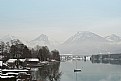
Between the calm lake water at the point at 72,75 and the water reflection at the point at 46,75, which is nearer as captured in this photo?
the water reflection at the point at 46,75

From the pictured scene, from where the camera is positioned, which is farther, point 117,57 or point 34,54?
point 117,57

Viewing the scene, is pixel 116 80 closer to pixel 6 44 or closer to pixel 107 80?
pixel 107 80

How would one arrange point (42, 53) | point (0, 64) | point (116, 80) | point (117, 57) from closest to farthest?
point (116, 80), point (0, 64), point (42, 53), point (117, 57)

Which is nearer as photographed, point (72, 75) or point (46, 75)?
point (46, 75)

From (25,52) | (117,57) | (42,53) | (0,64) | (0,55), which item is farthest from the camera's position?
(117,57)

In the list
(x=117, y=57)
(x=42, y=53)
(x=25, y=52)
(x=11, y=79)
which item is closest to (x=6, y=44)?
(x=25, y=52)

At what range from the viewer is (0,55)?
7562 centimetres

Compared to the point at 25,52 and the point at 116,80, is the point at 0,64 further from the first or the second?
the point at 25,52

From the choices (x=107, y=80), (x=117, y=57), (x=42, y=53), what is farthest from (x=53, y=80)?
(x=117, y=57)

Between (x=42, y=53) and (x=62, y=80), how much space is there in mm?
Answer: 55826

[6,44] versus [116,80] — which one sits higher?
[6,44]

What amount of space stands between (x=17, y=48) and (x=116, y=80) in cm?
4126

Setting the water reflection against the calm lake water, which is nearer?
the water reflection

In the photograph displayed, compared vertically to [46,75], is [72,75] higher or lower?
lower
